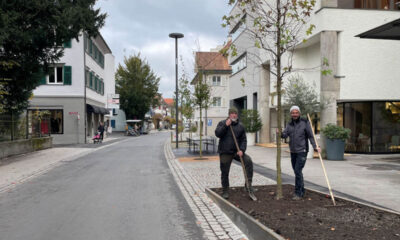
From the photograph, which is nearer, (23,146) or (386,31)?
(386,31)

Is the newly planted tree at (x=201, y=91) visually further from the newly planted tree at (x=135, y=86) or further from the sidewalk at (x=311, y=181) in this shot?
the newly planted tree at (x=135, y=86)

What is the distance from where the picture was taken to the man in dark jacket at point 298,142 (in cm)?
632

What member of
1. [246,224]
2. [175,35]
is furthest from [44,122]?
[246,224]

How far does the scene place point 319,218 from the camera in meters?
4.89

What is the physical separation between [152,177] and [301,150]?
5038 millimetres

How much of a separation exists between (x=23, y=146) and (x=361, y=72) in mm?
15769

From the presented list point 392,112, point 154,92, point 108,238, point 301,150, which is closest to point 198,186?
point 301,150

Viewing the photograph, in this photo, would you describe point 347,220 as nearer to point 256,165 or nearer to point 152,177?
point 152,177

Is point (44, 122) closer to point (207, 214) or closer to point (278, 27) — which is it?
point (207, 214)

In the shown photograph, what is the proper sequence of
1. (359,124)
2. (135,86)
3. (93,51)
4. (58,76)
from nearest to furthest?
(359,124) → (58,76) → (93,51) → (135,86)

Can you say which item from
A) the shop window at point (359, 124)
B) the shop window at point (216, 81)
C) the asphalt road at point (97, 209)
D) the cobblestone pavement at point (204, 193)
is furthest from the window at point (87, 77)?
the shop window at point (216, 81)

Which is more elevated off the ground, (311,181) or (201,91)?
(201,91)

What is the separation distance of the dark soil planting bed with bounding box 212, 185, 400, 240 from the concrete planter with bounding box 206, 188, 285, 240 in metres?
0.15

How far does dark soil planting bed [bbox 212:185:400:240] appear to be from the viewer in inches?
166
